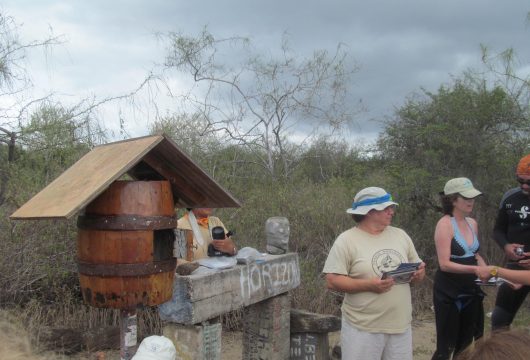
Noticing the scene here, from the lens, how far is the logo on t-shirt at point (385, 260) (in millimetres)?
3254

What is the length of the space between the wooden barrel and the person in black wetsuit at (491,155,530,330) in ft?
9.59

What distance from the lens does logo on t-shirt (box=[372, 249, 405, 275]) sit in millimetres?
3254

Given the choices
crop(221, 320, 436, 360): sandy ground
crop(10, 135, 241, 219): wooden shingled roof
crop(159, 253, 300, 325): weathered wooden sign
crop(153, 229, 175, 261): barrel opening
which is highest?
crop(10, 135, 241, 219): wooden shingled roof

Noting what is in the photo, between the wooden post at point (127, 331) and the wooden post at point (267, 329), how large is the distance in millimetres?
2099

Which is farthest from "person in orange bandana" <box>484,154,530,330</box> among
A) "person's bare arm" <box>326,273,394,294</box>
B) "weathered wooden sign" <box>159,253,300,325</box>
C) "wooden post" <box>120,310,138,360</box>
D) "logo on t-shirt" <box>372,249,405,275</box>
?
"wooden post" <box>120,310,138,360</box>

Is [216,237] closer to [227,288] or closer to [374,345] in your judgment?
[227,288]

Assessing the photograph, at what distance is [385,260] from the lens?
3.28 metres

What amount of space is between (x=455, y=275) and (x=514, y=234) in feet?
2.35

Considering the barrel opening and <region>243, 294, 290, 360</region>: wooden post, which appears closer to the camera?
the barrel opening

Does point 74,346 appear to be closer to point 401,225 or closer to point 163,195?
point 163,195

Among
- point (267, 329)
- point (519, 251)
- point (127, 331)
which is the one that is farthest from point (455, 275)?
point (127, 331)

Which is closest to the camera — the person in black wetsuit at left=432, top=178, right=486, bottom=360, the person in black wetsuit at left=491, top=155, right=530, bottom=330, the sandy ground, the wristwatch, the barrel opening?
the barrel opening

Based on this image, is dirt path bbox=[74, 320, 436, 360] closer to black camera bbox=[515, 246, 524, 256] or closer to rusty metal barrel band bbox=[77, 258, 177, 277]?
black camera bbox=[515, 246, 524, 256]

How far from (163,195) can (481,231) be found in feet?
22.6
